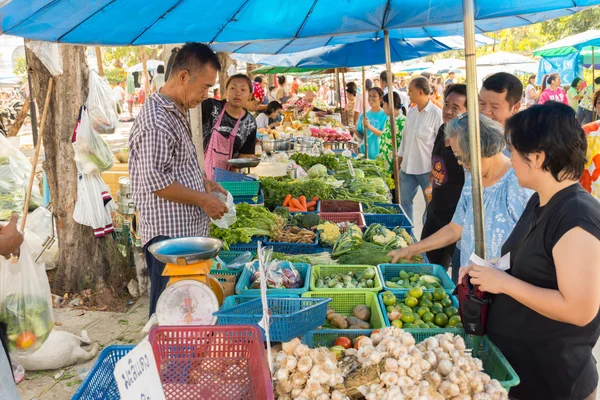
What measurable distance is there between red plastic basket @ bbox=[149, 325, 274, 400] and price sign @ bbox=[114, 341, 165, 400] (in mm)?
432

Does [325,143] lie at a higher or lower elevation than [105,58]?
lower

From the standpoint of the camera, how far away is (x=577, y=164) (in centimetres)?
201

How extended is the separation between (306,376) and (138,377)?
0.67 metres

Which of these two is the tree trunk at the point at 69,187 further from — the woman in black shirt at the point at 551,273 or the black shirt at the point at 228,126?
the woman in black shirt at the point at 551,273

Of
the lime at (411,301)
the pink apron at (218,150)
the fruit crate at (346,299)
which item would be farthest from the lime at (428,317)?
the pink apron at (218,150)

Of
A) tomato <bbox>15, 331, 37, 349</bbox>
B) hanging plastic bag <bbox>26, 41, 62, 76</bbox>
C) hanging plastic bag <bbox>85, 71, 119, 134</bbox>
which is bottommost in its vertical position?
tomato <bbox>15, 331, 37, 349</bbox>

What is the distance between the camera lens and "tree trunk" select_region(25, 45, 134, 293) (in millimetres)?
5402

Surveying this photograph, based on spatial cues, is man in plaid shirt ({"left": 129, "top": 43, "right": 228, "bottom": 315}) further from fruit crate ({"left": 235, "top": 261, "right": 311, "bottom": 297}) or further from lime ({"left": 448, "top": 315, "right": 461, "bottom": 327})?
lime ({"left": 448, "top": 315, "right": 461, "bottom": 327})

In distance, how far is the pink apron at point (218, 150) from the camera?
5.93 metres

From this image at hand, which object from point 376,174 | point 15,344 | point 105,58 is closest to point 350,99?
point 376,174

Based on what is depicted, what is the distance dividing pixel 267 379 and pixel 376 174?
19.8ft

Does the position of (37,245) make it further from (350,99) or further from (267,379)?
(350,99)

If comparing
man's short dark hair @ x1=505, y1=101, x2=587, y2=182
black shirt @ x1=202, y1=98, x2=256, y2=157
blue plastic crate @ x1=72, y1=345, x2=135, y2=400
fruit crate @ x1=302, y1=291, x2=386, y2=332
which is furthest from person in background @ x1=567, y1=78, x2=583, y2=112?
blue plastic crate @ x1=72, y1=345, x2=135, y2=400

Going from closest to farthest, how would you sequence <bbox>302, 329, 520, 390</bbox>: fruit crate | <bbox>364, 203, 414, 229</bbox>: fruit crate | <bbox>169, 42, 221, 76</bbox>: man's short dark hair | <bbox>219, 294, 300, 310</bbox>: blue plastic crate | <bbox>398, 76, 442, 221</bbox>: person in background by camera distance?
<bbox>302, 329, 520, 390</bbox>: fruit crate → <bbox>219, 294, 300, 310</bbox>: blue plastic crate → <bbox>169, 42, 221, 76</bbox>: man's short dark hair → <bbox>364, 203, 414, 229</bbox>: fruit crate → <bbox>398, 76, 442, 221</bbox>: person in background
